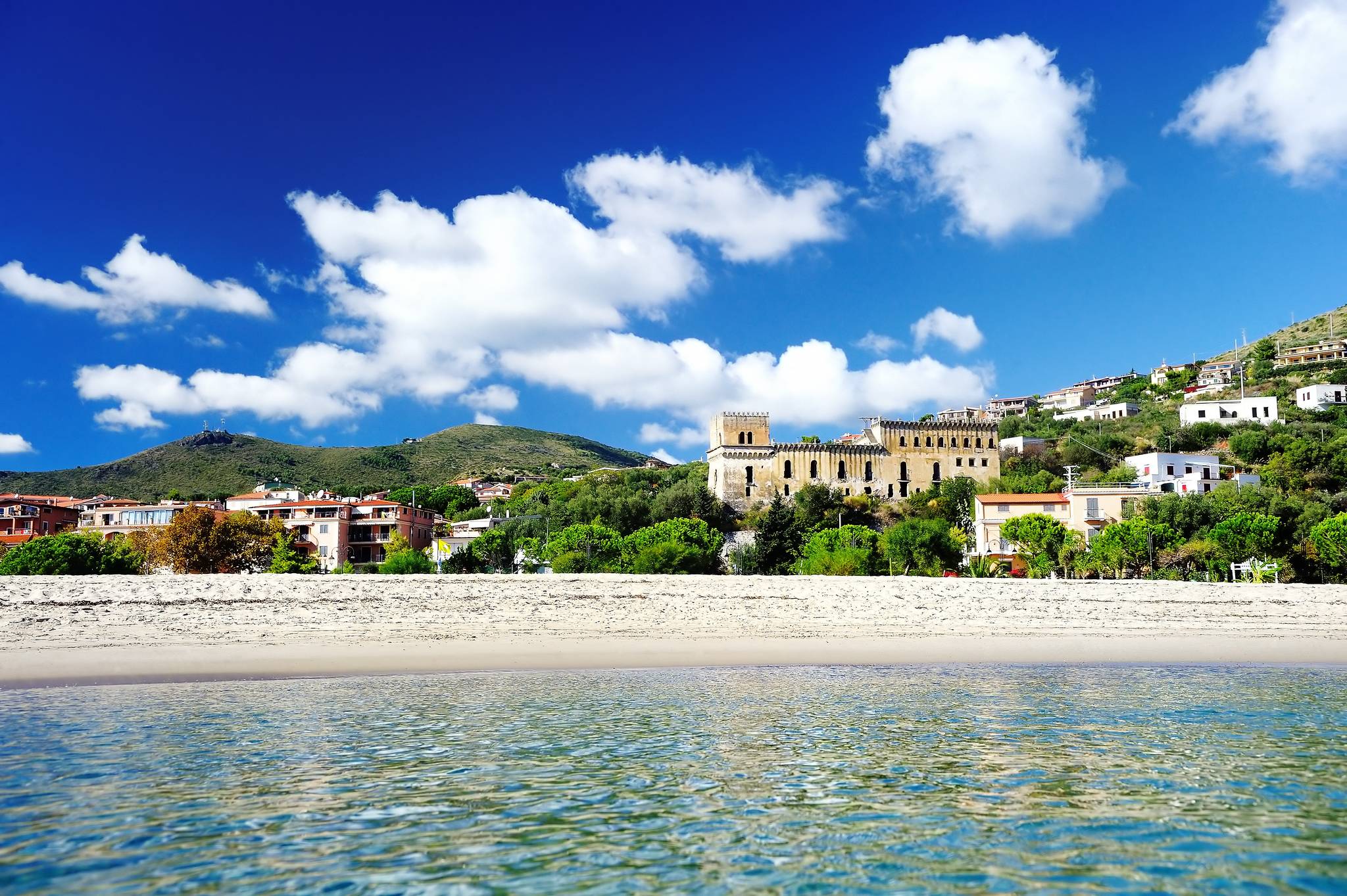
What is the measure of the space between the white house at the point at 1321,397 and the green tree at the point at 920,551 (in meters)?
64.5

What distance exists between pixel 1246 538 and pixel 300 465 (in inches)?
4367

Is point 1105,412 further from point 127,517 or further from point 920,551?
point 127,517

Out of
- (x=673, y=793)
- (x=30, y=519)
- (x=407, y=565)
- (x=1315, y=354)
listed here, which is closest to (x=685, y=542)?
(x=407, y=565)

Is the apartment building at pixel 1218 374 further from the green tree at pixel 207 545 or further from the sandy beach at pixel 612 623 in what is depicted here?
the green tree at pixel 207 545

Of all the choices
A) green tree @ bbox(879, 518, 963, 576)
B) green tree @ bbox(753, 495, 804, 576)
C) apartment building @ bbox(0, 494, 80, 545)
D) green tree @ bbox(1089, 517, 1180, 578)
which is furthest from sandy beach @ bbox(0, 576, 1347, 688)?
apartment building @ bbox(0, 494, 80, 545)

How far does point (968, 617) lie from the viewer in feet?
88.6

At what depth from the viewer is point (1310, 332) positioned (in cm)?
14225

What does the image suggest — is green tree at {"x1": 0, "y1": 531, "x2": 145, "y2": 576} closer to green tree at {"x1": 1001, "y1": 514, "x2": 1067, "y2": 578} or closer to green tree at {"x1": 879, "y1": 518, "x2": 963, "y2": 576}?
green tree at {"x1": 879, "y1": 518, "x2": 963, "y2": 576}

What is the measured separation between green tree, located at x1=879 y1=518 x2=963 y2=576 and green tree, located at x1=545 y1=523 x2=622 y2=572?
45.8 feet

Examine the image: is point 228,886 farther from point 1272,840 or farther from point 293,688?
point 293,688

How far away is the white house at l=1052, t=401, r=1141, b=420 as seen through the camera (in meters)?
112

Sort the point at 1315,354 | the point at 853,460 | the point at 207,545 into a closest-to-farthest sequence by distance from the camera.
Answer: the point at 207,545 → the point at 853,460 → the point at 1315,354

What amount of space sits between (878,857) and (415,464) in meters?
129

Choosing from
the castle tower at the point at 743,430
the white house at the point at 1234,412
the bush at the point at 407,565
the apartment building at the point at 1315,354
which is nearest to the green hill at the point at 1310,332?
the apartment building at the point at 1315,354
